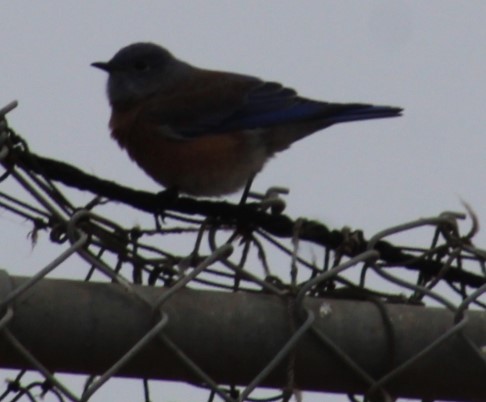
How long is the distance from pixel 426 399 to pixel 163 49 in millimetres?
4431

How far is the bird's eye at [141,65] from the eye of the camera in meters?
6.13

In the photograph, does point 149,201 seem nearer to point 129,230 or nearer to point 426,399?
point 129,230

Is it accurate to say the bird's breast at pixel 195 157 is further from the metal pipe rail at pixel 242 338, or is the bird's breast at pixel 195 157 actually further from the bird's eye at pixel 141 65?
the metal pipe rail at pixel 242 338

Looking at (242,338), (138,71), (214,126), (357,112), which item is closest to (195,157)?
(214,126)

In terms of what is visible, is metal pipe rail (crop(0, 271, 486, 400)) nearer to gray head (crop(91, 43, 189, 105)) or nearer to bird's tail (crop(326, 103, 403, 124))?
bird's tail (crop(326, 103, 403, 124))

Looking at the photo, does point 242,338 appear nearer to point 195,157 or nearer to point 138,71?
point 195,157

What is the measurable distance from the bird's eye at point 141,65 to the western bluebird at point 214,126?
0.34m

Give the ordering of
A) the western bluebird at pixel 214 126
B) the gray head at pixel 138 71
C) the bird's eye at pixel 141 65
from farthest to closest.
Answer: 1. the bird's eye at pixel 141 65
2. the gray head at pixel 138 71
3. the western bluebird at pixel 214 126

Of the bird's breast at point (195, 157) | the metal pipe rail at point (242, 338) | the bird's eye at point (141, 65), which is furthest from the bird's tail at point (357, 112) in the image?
the metal pipe rail at point (242, 338)

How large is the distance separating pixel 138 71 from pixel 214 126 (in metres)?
0.87

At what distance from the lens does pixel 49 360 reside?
6.45 ft

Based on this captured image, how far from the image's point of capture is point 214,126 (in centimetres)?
542

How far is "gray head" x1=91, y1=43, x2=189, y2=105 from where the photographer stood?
19.2 ft

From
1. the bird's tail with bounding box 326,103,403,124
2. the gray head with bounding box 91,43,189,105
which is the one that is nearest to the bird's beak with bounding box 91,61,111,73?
the gray head with bounding box 91,43,189,105
